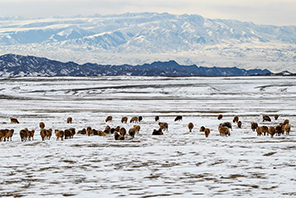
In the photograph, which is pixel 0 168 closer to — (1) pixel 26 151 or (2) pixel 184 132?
(1) pixel 26 151

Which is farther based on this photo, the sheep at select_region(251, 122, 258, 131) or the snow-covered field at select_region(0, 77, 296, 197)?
the sheep at select_region(251, 122, 258, 131)

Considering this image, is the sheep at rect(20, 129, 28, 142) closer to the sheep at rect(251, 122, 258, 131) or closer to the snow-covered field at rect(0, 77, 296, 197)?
the snow-covered field at rect(0, 77, 296, 197)

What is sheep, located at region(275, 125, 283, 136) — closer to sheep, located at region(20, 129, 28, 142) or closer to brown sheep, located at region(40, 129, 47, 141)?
brown sheep, located at region(40, 129, 47, 141)

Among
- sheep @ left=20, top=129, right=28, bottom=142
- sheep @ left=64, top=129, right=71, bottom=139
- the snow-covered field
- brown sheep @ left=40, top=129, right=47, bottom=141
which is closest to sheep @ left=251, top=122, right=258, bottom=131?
the snow-covered field

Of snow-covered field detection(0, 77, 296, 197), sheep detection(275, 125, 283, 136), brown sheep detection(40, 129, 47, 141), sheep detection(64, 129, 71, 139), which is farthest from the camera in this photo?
sheep detection(275, 125, 283, 136)

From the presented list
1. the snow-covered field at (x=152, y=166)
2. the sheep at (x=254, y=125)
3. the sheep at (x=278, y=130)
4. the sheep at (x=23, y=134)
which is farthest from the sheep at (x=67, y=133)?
the sheep at (x=278, y=130)

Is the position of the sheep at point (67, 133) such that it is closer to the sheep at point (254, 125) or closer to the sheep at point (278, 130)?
the sheep at point (254, 125)

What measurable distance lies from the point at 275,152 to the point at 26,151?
10.6 metres

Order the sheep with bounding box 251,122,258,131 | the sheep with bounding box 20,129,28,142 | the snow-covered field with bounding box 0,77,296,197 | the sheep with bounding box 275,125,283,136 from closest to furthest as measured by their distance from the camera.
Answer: the snow-covered field with bounding box 0,77,296,197 < the sheep with bounding box 20,129,28,142 < the sheep with bounding box 275,125,283,136 < the sheep with bounding box 251,122,258,131

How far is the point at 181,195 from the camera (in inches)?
475

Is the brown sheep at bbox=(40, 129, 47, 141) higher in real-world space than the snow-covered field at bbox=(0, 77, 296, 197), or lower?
higher

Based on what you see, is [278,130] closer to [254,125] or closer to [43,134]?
[254,125]

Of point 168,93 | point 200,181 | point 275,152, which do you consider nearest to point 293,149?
point 275,152

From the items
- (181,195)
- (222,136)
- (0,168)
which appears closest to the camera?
(181,195)
